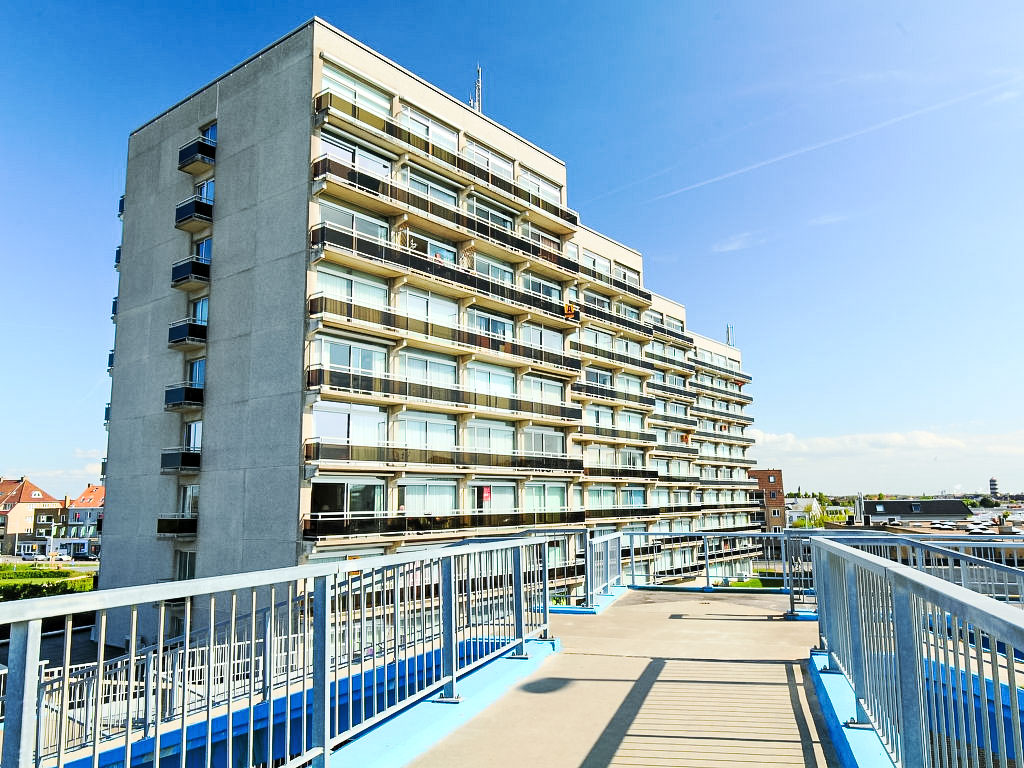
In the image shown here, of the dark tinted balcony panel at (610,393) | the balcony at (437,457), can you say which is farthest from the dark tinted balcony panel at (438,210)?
the balcony at (437,457)

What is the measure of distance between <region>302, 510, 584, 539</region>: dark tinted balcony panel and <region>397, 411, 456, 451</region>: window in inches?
130

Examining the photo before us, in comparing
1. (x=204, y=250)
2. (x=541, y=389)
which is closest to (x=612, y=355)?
(x=541, y=389)

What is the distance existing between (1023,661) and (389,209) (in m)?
32.2

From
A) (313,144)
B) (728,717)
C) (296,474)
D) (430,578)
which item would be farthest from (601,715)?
(313,144)

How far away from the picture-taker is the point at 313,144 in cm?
3003

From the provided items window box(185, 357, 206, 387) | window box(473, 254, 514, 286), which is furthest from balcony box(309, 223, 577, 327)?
window box(185, 357, 206, 387)

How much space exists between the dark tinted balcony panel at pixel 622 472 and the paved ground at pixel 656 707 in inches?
1560

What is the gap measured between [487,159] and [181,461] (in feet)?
72.7

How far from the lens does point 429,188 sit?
35844 mm

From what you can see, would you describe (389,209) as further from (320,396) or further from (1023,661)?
(1023,661)

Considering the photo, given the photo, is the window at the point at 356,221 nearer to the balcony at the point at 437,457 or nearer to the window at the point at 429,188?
the window at the point at 429,188

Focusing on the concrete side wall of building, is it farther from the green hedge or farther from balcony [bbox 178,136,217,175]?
the green hedge

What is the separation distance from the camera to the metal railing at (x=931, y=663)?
2371mm

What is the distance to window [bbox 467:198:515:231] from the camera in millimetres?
38125
